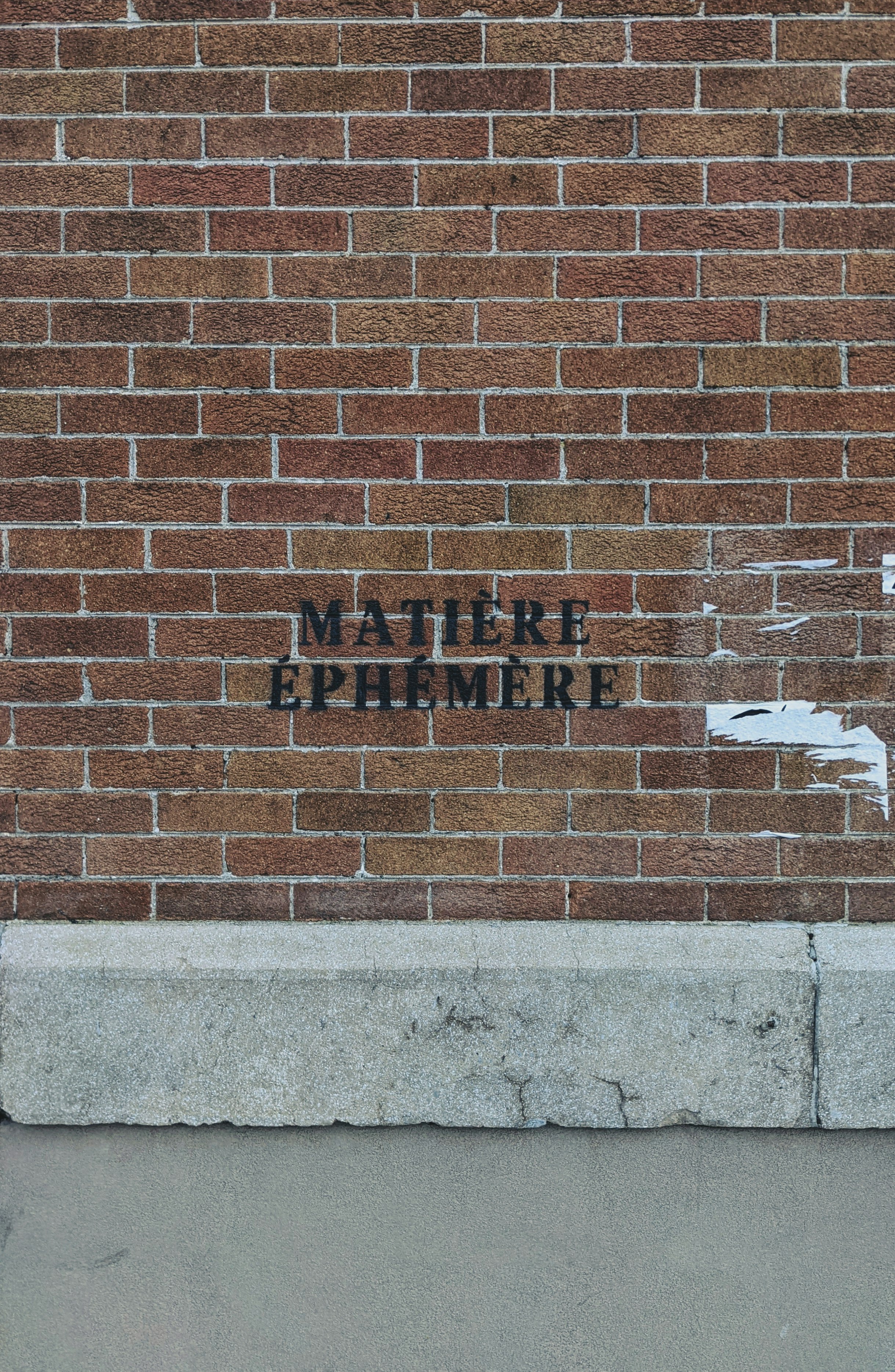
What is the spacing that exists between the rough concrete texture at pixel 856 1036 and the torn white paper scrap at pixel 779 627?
775mm

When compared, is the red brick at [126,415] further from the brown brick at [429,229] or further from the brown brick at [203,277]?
the brown brick at [429,229]

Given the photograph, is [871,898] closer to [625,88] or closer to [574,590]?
[574,590]

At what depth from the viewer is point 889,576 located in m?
2.69

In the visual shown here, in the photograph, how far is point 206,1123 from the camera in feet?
8.75

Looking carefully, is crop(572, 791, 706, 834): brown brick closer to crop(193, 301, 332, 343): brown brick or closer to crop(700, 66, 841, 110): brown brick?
crop(193, 301, 332, 343): brown brick

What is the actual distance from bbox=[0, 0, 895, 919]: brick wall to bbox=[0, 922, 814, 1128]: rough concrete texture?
0.14m

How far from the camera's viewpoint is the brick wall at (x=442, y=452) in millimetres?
2629

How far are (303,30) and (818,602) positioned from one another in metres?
1.86

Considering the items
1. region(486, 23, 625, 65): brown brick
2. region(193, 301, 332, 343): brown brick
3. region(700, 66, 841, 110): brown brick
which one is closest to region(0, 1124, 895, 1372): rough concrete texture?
region(193, 301, 332, 343): brown brick

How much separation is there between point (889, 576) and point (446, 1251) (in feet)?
6.47

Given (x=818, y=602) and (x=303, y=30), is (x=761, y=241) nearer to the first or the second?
(x=818, y=602)

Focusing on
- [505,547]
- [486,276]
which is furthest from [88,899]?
[486,276]

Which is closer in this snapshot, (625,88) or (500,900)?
(625,88)

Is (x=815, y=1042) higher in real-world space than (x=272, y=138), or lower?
lower
